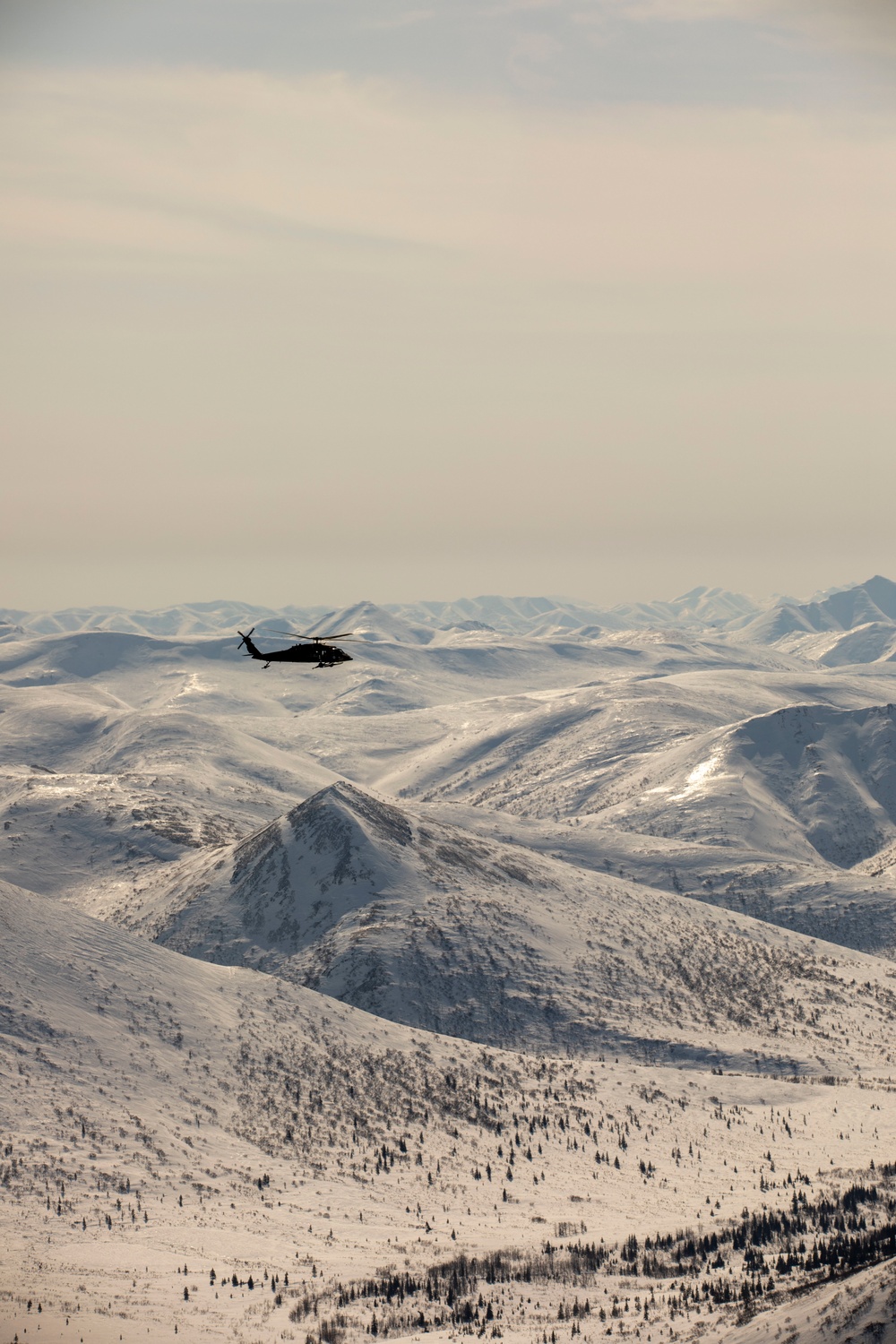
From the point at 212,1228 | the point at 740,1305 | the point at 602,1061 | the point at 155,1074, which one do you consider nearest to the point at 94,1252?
the point at 212,1228

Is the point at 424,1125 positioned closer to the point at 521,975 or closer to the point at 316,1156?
the point at 316,1156

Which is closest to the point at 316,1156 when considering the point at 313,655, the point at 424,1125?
the point at 424,1125

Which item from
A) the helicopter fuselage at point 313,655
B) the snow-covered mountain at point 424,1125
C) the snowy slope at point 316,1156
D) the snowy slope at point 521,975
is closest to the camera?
the helicopter fuselage at point 313,655

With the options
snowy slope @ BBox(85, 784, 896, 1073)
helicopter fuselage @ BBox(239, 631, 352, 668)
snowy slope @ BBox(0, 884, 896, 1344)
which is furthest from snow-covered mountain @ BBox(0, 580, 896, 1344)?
helicopter fuselage @ BBox(239, 631, 352, 668)

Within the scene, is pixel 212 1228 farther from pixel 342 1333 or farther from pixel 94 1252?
pixel 342 1333

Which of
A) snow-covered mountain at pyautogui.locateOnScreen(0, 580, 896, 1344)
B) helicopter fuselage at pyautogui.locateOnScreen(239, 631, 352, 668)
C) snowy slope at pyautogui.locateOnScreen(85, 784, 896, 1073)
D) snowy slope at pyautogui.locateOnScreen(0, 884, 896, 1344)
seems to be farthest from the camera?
snowy slope at pyautogui.locateOnScreen(85, 784, 896, 1073)

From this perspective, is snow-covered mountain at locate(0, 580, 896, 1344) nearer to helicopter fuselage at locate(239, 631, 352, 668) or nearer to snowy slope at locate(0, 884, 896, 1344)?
snowy slope at locate(0, 884, 896, 1344)

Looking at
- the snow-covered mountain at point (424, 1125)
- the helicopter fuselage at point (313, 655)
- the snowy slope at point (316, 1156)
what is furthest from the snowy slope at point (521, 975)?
the helicopter fuselage at point (313, 655)

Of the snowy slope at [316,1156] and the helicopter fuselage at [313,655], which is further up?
the helicopter fuselage at [313,655]

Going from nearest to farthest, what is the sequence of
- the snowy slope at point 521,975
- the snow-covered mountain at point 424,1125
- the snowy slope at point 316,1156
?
the snowy slope at point 316,1156 < the snow-covered mountain at point 424,1125 < the snowy slope at point 521,975

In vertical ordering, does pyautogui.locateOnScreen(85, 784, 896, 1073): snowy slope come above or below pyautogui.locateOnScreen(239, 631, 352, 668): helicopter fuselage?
below

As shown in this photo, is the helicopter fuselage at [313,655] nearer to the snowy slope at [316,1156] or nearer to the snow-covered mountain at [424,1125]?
the snowy slope at [316,1156]
